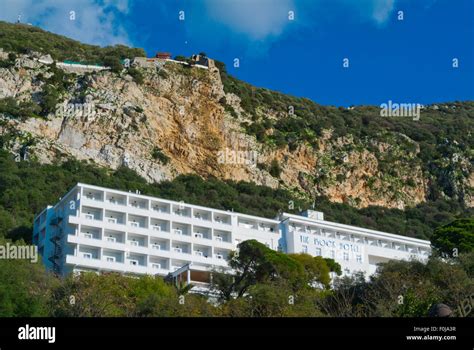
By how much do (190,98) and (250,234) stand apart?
32.8 m

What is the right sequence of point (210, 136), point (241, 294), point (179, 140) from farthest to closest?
point (210, 136) → point (179, 140) → point (241, 294)

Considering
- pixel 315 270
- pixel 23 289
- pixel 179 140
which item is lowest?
pixel 23 289

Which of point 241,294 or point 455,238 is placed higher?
point 455,238

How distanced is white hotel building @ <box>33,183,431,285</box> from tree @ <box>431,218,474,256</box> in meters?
9.24

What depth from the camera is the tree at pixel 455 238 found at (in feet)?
174

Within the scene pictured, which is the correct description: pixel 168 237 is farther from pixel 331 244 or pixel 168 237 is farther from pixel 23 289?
pixel 23 289

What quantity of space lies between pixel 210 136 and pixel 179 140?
15.3 ft

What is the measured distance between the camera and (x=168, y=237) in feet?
193

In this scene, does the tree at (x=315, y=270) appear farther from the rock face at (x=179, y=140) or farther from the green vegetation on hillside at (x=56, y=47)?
the green vegetation on hillside at (x=56, y=47)

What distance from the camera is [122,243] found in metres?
55.9

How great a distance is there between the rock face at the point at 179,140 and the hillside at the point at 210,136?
149mm

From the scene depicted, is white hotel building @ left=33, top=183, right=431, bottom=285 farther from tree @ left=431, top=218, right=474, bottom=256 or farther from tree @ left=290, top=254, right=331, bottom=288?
tree @ left=431, top=218, right=474, bottom=256

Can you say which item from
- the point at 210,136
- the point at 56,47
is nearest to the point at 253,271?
the point at 210,136

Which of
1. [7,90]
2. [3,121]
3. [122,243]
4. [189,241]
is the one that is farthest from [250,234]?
[7,90]
